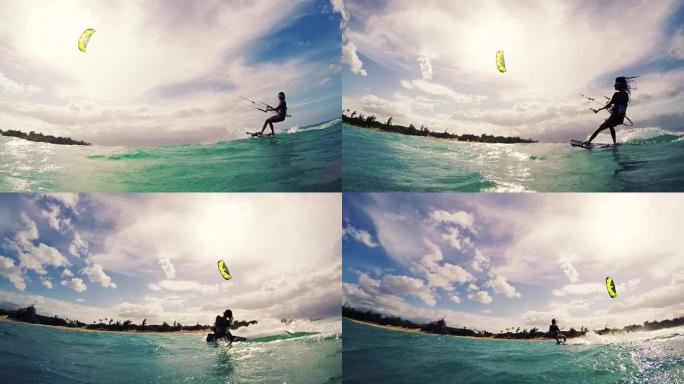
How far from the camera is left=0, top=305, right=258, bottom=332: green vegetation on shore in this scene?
12.2 feet

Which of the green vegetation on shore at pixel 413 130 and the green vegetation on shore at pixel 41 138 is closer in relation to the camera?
the green vegetation on shore at pixel 41 138

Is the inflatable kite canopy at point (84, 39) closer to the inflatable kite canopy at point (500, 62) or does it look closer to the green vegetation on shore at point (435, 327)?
the green vegetation on shore at point (435, 327)

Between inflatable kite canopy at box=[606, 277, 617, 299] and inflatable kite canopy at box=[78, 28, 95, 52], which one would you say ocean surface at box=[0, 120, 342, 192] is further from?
inflatable kite canopy at box=[606, 277, 617, 299]

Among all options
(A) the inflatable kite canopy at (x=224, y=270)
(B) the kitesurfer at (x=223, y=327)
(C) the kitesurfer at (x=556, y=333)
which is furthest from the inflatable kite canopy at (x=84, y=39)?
(C) the kitesurfer at (x=556, y=333)

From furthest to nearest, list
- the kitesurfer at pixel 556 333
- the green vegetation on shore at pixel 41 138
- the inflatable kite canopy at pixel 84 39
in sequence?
the kitesurfer at pixel 556 333
the green vegetation on shore at pixel 41 138
the inflatable kite canopy at pixel 84 39

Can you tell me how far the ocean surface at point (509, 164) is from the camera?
3710mm

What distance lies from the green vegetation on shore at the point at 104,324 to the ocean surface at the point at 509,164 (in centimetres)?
158

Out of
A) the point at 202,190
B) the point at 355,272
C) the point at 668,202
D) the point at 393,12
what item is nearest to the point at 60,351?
the point at 202,190

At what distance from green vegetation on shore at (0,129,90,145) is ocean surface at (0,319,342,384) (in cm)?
140

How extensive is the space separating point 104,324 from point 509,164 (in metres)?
3.38

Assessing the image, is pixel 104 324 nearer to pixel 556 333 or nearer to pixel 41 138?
pixel 41 138

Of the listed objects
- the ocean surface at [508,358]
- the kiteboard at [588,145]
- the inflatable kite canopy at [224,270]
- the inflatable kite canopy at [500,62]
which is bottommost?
the ocean surface at [508,358]

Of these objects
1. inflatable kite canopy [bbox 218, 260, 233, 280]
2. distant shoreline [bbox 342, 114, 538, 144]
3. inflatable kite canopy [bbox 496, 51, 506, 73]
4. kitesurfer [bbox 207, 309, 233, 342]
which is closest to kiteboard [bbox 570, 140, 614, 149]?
distant shoreline [bbox 342, 114, 538, 144]

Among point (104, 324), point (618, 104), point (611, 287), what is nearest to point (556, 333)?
point (611, 287)
